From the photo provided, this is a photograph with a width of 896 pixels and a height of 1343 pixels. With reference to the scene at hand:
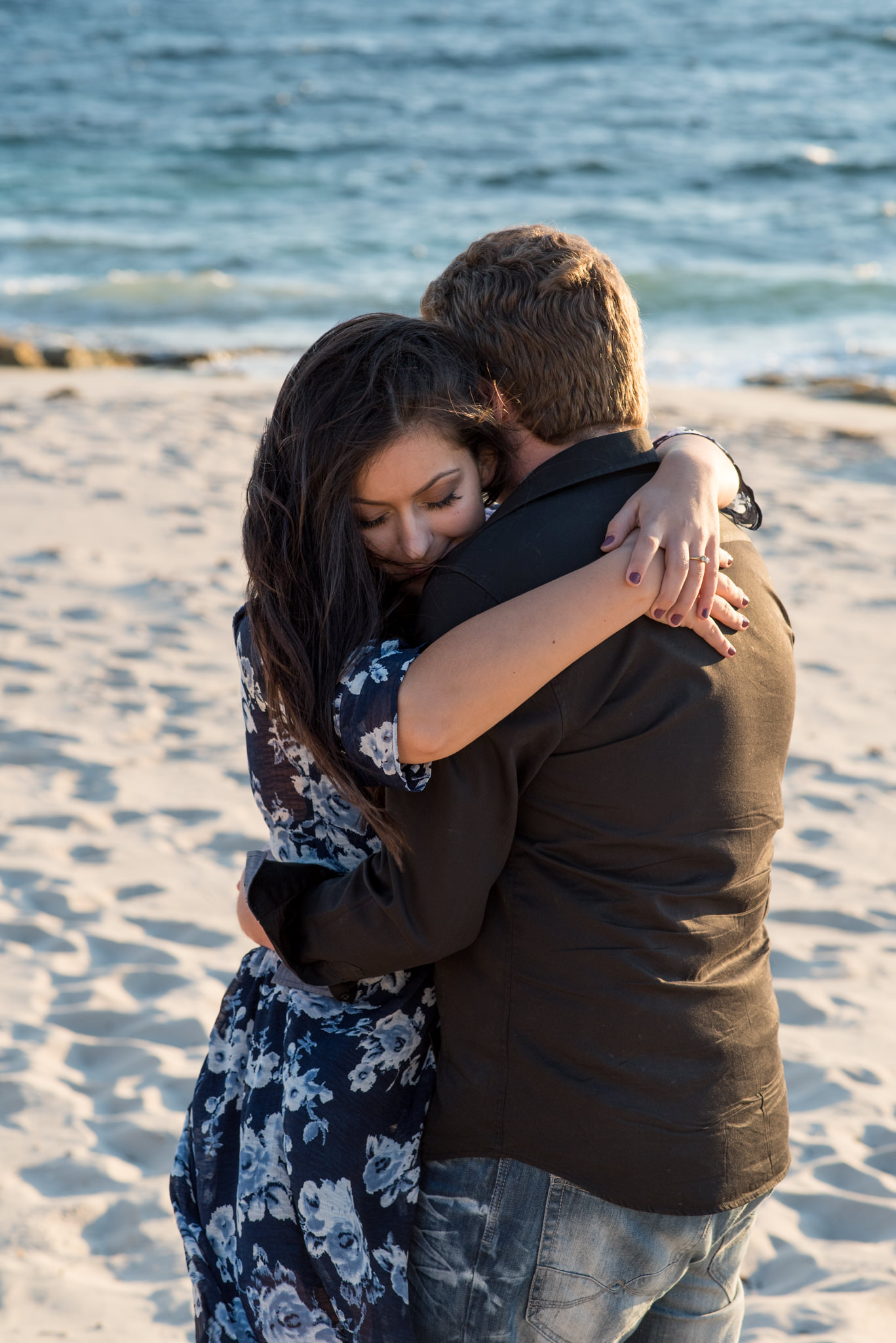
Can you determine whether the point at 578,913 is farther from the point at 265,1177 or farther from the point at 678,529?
the point at 265,1177

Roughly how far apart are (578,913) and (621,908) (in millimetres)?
51

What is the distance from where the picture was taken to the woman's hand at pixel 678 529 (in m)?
1.42

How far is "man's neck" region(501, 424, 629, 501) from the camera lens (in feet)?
5.27

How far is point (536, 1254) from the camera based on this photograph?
4.89 feet

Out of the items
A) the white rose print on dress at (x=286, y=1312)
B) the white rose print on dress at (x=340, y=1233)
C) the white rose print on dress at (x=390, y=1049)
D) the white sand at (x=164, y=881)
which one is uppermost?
the white rose print on dress at (x=390, y=1049)

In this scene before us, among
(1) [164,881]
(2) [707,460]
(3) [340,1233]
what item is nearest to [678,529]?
(2) [707,460]

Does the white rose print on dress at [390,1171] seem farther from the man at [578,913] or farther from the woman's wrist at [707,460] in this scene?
the woman's wrist at [707,460]

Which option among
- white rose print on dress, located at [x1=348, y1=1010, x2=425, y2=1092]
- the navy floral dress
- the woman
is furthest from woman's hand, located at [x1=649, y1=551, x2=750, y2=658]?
white rose print on dress, located at [x1=348, y1=1010, x2=425, y2=1092]

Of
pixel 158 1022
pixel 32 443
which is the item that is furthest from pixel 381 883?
pixel 32 443

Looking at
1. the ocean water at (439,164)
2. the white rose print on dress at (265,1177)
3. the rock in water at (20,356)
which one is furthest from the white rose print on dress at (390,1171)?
the ocean water at (439,164)

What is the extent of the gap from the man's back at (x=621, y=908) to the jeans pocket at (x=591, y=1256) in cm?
3

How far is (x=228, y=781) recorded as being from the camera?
4.51 m

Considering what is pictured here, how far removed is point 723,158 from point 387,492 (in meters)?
23.8

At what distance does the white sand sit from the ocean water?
264 inches
